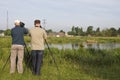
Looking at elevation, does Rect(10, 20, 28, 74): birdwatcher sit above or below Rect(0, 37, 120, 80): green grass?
above

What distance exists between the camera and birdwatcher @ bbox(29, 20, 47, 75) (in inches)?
382

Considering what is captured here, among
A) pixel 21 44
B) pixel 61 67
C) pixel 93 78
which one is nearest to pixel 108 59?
pixel 61 67

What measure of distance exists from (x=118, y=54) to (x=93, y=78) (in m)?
5.29

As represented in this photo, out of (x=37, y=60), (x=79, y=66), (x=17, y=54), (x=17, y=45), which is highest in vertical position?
(x=17, y=45)

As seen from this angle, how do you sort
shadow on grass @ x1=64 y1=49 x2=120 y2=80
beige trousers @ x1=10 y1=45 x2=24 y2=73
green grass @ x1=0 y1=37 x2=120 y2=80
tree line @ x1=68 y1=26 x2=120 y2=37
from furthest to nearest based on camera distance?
1. tree line @ x1=68 y1=26 x2=120 y2=37
2. shadow on grass @ x1=64 y1=49 x2=120 y2=80
3. beige trousers @ x1=10 y1=45 x2=24 y2=73
4. green grass @ x1=0 y1=37 x2=120 y2=80

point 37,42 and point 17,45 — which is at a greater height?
point 37,42

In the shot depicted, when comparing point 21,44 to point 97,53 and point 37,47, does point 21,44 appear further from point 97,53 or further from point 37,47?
point 97,53

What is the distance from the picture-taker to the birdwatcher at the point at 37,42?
9.70m

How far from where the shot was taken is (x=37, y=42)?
381 inches

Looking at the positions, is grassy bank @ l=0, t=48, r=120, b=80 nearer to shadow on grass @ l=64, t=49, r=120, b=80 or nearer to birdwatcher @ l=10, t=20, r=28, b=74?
shadow on grass @ l=64, t=49, r=120, b=80

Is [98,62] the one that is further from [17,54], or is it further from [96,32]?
[96,32]

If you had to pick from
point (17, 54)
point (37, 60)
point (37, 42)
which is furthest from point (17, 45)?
point (37, 60)

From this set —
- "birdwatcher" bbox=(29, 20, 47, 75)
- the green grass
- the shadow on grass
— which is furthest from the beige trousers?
the shadow on grass

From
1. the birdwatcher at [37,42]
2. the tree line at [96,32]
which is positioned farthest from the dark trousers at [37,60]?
the tree line at [96,32]
